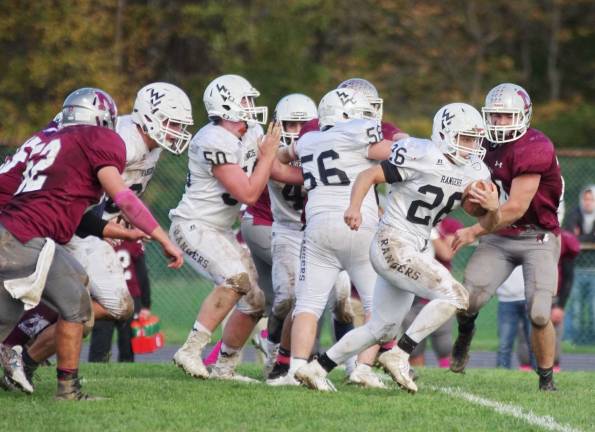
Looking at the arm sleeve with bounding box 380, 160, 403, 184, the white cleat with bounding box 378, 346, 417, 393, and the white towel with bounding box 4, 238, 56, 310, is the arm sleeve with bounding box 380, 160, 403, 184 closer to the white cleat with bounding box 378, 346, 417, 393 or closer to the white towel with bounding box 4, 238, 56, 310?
the white cleat with bounding box 378, 346, 417, 393

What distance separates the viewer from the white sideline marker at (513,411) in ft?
22.6

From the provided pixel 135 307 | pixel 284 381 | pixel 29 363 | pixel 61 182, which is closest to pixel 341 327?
pixel 284 381

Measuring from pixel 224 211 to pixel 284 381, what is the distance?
1.22 metres

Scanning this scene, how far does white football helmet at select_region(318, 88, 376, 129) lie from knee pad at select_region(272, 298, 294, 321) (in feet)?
4.18

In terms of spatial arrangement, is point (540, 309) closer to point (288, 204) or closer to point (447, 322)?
point (288, 204)

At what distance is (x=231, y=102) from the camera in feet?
28.2

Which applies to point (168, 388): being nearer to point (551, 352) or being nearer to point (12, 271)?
point (12, 271)

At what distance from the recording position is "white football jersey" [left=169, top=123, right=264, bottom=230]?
8422 millimetres

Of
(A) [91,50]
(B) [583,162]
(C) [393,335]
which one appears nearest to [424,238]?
(C) [393,335]

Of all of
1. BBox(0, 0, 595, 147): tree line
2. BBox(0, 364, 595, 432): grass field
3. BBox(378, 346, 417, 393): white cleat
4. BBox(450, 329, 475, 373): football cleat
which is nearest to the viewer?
BBox(0, 364, 595, 432): grass field

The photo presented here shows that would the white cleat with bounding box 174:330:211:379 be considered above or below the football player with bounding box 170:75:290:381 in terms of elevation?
below

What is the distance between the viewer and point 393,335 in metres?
7.98

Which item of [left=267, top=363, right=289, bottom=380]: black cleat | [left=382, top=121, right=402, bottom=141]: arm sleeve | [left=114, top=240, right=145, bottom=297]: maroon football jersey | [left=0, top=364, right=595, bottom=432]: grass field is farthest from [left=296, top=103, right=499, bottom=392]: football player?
[left=114, top=240, right=145, bottom=297]: maroon football jersey

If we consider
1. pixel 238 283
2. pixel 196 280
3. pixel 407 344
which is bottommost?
pixel 196 280
